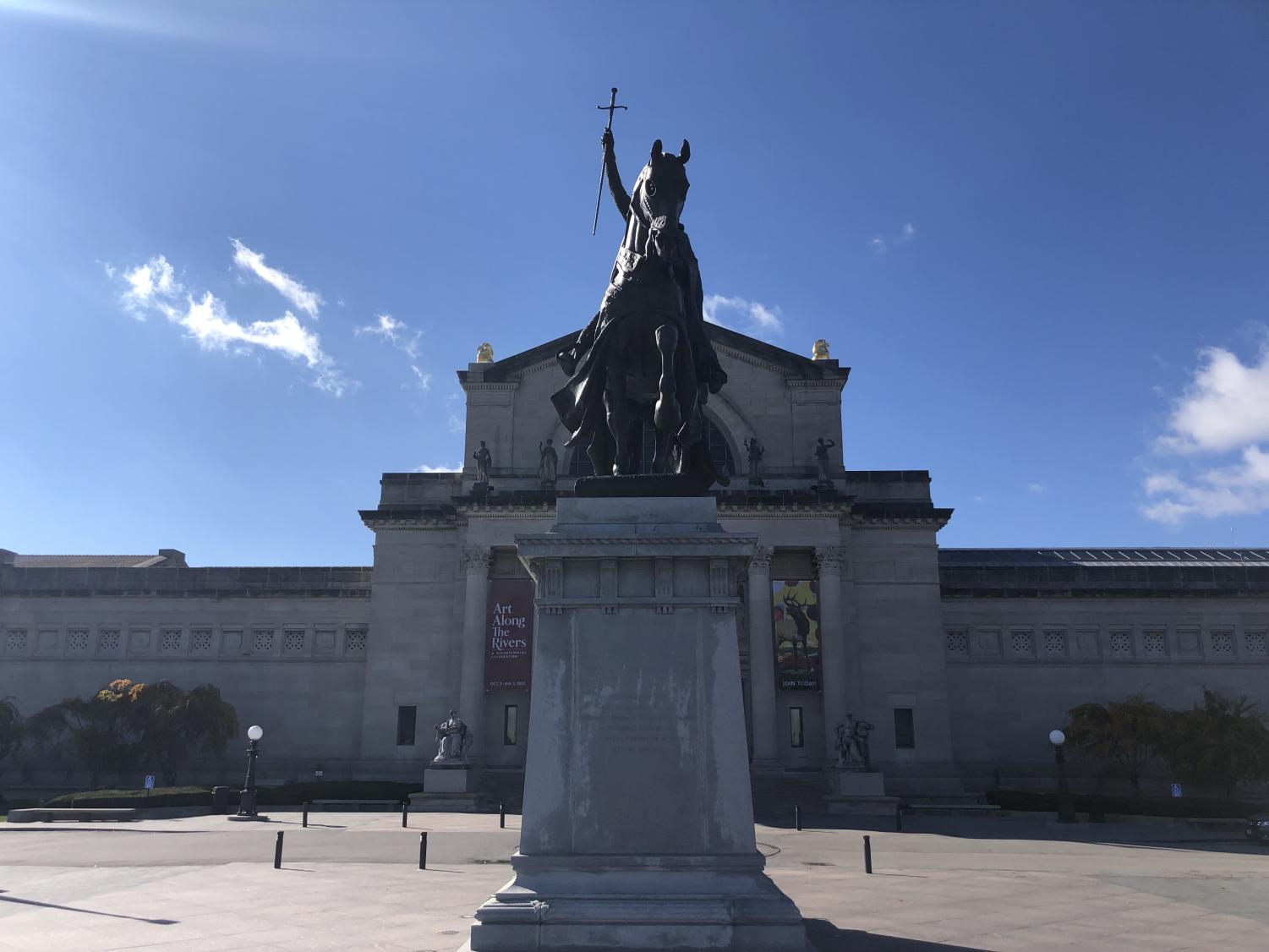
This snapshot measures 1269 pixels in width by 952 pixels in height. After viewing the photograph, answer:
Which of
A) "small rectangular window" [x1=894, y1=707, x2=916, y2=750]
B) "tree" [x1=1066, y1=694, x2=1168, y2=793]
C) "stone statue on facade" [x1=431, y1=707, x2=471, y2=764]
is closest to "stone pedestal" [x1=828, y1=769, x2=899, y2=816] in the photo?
"small rectangular window" [x1=894, y1=707, x2=916, y2=750]

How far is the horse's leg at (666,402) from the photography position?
434 inches

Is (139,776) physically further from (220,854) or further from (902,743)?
(902,743)

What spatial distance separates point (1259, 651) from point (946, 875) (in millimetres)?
39809

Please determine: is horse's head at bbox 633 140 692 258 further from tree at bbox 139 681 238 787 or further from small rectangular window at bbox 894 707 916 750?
tree at bbox 139 681 238 787

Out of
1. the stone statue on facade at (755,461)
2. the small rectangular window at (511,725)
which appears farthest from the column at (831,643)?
the small rectangular window at (511,725)

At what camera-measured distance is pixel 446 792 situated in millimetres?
Answer: 37031

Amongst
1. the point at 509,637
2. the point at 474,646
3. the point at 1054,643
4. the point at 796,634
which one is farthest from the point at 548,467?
the point at 1054,643

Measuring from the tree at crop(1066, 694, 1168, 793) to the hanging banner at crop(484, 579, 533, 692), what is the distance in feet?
83.3

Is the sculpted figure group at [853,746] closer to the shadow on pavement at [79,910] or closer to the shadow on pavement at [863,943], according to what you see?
the shadow on pavement at [863,943]

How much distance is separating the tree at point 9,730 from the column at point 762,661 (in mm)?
34070

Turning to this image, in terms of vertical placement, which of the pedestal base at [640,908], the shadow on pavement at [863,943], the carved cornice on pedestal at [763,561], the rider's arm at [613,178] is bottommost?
the shadow on pavement at [863,943]

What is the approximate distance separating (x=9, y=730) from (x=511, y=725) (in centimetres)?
2324

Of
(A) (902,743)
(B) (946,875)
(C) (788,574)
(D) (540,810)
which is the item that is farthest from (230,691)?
(D) (540,810)

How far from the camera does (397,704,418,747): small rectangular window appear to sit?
1870 inches
